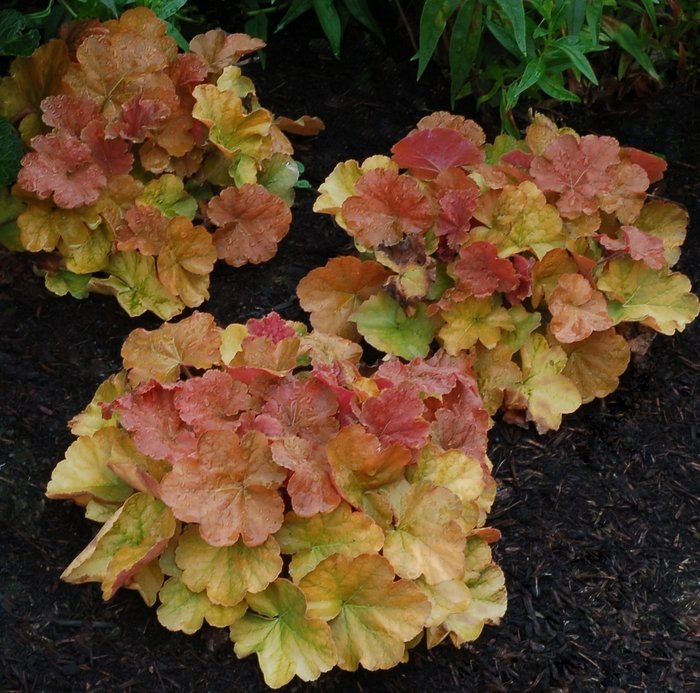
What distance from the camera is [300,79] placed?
3.02 metres

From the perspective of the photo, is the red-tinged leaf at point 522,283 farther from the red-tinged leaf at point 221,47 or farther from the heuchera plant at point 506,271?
the red-tinged leaf at point 221,47

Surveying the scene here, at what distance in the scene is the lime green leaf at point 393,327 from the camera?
235 centimetres

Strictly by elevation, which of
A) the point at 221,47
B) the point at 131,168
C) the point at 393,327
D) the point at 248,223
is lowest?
the point at 393,327

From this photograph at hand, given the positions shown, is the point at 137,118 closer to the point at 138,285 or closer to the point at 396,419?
the point at 138,285

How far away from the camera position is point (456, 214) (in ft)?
7.80

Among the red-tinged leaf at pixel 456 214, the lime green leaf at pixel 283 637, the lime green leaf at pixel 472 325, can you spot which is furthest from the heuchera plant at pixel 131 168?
the lime green leaf at pixel 283 637

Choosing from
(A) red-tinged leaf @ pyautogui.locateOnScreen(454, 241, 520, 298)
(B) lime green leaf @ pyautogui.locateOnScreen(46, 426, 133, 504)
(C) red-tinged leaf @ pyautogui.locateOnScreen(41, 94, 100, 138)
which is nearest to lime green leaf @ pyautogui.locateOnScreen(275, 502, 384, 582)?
(B) lime green leaf @ pyautogui.locateOnScreen(46, 426, 133, 504)

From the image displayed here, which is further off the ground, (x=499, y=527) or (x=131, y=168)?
(x=131, y=168)

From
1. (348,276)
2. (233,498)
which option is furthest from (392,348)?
(233,498)

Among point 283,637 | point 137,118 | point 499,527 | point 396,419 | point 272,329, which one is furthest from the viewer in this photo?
point 137,118

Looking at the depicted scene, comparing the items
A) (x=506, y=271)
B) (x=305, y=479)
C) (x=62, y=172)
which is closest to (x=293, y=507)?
(x=305, y=479)

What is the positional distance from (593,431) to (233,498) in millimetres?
1160

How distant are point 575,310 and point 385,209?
2.01 ft

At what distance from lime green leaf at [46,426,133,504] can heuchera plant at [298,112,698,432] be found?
716 millimetres
